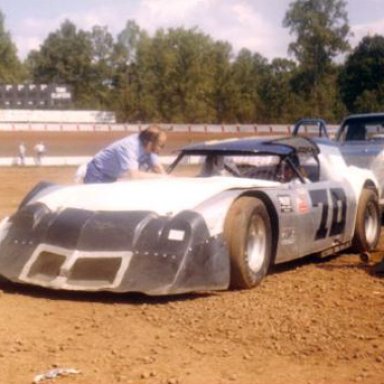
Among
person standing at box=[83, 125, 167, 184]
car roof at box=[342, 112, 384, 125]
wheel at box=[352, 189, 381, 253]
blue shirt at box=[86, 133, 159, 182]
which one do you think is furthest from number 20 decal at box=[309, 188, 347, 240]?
car roof at box=[342, 112, 384, 125]

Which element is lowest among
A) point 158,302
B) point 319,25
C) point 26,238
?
point 158,302

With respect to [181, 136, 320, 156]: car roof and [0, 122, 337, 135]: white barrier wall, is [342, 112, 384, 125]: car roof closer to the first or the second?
[181, 136, 320, 156]: car roof

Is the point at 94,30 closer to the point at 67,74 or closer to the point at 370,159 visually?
the point at 67,74

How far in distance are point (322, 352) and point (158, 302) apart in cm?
179

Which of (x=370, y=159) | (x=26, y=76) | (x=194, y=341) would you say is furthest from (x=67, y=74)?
(x=194, y=341)

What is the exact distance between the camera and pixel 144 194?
6.94 meters

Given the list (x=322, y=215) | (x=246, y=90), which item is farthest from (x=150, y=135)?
(x=246, y=90)

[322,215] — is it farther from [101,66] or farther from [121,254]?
[101,66]

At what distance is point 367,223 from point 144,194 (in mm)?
3194

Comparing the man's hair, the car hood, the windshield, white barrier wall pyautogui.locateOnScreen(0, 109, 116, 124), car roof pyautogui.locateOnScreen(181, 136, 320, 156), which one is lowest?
the car hood

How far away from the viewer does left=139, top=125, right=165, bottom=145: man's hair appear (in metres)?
8.36

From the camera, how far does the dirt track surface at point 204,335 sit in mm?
4594

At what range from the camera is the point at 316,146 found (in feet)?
→ 28.8

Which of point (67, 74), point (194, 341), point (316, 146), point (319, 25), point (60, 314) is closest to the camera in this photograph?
point (194, 341)
